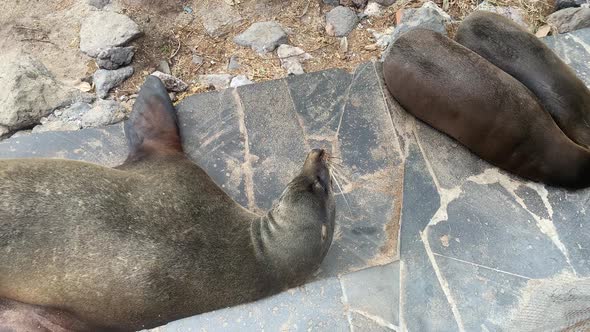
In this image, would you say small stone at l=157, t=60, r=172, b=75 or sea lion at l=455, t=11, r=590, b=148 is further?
small stone at l=157, t=60, r=172, b=75

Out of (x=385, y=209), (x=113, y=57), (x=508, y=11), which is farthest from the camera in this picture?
(x=508, y=11)

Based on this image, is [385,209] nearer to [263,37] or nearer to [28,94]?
[263,37]

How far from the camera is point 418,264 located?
3.38 m

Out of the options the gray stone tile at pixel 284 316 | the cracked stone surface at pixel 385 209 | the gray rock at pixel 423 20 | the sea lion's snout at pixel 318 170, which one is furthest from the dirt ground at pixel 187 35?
the gray stone tile at pixel 284 316

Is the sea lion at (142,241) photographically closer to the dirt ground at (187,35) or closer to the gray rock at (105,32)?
the dirt ground at (187,35)

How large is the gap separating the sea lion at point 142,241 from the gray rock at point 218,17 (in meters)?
1.85

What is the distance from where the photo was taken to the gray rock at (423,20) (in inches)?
179

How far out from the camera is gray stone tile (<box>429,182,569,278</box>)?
11.2ft

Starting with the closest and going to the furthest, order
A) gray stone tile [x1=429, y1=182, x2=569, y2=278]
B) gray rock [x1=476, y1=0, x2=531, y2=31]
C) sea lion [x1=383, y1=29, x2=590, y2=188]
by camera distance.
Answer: gray stone tile [x1=429, y1=182, x2=569, y2=278] → sea lion [x1=383, y1=29, x2=590, y2=188] → gray rock [x1=476, y1=0, x2=531, y2=31]

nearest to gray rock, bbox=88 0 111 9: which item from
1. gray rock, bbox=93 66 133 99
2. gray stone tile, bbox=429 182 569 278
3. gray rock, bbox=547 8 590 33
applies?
gray rock, bbox=93 66 133 99

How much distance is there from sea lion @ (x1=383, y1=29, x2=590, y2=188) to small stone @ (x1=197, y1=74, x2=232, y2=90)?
1420mm

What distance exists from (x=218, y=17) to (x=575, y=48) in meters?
3.07

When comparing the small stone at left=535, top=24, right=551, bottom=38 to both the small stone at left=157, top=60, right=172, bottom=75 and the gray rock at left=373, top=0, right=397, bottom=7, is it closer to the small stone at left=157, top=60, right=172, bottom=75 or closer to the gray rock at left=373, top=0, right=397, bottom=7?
the gray rock at left=373, top=0, right=397, bottom=7

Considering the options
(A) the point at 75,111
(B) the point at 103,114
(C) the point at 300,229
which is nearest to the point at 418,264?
(C) the point at 300,229
